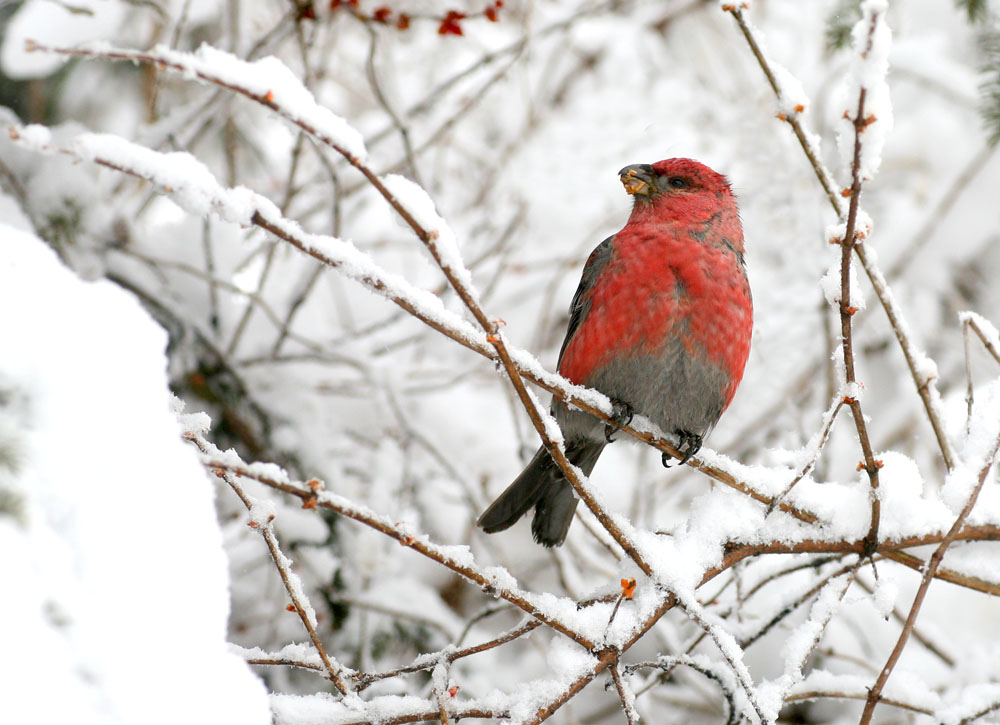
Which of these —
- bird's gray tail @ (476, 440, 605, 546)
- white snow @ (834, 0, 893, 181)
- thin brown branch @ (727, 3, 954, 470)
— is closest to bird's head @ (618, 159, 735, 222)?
bird's gray tail @ (476, 440, 605, 546)

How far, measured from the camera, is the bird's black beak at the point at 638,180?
11.5ft

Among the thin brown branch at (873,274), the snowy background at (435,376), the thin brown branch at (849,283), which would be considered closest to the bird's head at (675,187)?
the snowy background at (435,376)

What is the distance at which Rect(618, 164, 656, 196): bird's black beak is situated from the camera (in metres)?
3.50

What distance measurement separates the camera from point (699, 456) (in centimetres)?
230

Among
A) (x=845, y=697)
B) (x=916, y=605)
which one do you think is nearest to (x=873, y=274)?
(x=916, y=605)

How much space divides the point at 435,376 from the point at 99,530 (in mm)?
3298

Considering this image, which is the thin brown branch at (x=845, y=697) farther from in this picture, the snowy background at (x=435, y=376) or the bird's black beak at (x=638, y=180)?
the bird's black beak at (x=638, y=180)

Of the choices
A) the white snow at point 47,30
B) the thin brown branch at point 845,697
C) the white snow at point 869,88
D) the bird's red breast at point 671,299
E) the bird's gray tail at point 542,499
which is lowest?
the thin brown branch at point 845,697

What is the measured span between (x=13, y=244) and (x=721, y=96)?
562cm

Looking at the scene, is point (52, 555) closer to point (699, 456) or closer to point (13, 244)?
point (13, 244)

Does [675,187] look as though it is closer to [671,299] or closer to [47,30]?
[671,299]

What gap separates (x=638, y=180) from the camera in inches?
138

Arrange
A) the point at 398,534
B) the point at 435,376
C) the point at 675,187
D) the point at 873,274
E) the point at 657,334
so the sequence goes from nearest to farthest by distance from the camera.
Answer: the point at 398,534, the point at 873,274, the point at 657,334, the point at 675,187, the point at 435,376

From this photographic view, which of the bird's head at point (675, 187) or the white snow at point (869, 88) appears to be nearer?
the white snow at point (869, 88)
